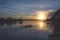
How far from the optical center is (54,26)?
86.1 inches

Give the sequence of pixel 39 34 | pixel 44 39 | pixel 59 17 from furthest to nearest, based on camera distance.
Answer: pixel 39 34 → pixel 44 39 → pixel 59 17

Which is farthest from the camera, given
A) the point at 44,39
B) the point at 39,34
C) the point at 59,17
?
the point at 39,34

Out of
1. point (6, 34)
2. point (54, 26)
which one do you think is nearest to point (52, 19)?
point (54, 26)

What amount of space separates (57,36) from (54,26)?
0.56ft

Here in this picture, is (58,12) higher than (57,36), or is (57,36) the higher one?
(58,12)

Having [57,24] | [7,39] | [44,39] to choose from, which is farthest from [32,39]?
[57,24]

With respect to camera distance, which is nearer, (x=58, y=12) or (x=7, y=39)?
(x=58, y=12)

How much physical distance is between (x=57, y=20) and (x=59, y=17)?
5 cm

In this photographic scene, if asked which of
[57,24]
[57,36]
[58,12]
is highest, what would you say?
[58,12]

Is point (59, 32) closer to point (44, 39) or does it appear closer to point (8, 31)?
point (44, 39)

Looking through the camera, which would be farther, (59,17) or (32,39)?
(32,39)

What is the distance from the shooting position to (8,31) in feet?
9.57

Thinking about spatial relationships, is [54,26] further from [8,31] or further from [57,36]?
[8,31]

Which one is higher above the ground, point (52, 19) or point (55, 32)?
point (52, 19)
